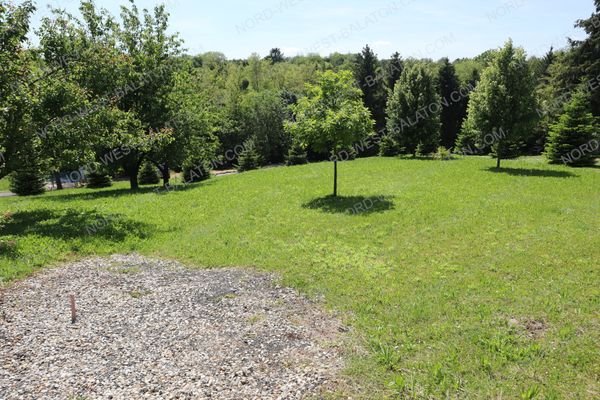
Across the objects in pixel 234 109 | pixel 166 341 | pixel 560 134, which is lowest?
pixel 166 341

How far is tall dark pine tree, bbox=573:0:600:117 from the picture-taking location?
111 feet

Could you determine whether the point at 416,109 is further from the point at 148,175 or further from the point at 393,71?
the point at 148,175

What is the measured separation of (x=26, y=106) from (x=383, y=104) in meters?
53.4

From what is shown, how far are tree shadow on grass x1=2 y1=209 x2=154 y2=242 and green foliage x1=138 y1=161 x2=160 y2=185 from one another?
85.6ft

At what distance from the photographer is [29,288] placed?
995 centimetres

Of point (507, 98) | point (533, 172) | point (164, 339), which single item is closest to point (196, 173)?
point (507, 98)

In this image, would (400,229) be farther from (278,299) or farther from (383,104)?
(383,104)

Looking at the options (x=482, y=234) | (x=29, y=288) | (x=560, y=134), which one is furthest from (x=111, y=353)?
(x=560, y=134)

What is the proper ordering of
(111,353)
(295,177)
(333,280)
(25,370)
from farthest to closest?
(295,177), (333,280), (111,353), (25,370)

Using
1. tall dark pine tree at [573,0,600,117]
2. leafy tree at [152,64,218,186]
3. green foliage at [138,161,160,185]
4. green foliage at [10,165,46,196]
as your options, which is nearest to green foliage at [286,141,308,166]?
green foliage at [138,161,160,185]

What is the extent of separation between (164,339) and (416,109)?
3446cm

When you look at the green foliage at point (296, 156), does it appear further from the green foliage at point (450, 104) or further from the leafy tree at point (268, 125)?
the green foliage at point (450, 104)

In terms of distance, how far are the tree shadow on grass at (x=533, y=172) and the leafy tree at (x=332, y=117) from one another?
12.9m

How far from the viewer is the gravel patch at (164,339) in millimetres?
6195
